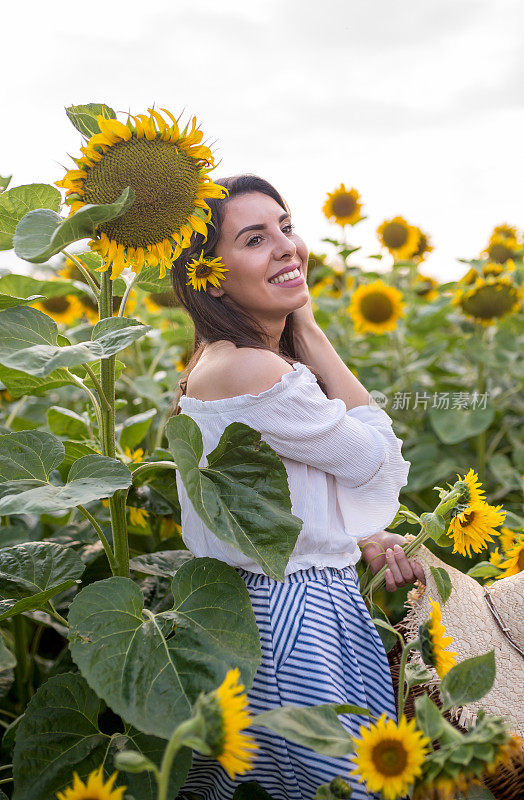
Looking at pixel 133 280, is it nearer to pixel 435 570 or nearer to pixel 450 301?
pixel 435 570

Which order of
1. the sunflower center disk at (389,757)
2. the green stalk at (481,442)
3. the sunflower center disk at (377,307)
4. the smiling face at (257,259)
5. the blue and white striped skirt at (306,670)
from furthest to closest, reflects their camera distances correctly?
the sunflower center disk at (377,307) < the green stalk at (481,442) < the smiling face at (257,259) < the blue and white striped skirt at (306,670) < the sunflower center disk at (389,757)

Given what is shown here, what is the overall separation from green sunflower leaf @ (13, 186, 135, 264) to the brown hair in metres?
0.34

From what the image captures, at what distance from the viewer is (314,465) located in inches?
40.3

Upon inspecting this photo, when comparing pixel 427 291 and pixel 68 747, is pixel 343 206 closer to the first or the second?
pixel 427 291

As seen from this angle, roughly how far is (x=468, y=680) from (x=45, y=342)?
0.59 meters

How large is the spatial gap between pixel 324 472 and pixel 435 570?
206 mm

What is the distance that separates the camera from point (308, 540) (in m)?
1.01

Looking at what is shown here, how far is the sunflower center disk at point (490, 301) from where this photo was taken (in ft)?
7.12

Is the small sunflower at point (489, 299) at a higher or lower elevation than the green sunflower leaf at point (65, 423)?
higher

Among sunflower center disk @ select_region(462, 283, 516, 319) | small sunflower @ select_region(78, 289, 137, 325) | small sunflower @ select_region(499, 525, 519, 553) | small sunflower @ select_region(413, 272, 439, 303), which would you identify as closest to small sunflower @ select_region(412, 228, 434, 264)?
small sunflower @ select_region(413, 272, 439, 303)

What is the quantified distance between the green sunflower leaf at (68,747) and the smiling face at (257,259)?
1.95 ft

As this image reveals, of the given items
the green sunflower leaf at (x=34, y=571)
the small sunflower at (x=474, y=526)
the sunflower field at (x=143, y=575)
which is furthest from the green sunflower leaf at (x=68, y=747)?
the small sunflower at (x=474, y=526)

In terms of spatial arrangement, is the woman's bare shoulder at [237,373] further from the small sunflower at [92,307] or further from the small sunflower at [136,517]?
the small sunflower at [92,307]

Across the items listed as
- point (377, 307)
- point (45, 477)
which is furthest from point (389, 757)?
point (377, 307)
